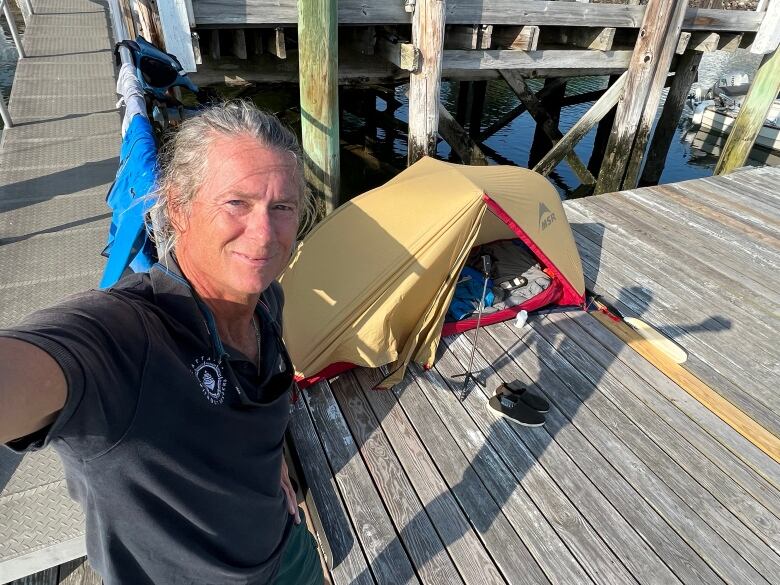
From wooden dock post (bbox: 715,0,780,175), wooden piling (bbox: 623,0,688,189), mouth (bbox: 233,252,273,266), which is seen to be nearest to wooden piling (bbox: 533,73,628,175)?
wooden piling (bbox: 623,0,688,189)

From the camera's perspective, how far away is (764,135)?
12.3 meters

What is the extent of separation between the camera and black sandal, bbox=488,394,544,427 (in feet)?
10.3

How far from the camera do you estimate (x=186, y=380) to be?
3.41 feet

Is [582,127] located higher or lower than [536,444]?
higher

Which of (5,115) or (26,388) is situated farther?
(5,115)

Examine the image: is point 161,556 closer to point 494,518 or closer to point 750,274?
point 494,518

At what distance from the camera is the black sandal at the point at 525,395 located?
324 centimetres

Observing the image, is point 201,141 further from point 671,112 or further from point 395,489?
point 671,112

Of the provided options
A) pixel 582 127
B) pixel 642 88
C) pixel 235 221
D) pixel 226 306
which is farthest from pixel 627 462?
pixel 642 88

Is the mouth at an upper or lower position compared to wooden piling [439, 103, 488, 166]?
upper

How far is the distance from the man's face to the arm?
17.4 inches

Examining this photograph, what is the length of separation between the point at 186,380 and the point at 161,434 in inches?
4.6

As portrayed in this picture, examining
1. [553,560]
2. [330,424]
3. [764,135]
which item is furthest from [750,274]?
[764,135]

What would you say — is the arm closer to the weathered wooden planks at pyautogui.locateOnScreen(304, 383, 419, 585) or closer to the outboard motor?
the weathered wooden planks at pyautogui.locateOnScreen(304, 383, 419, 585)
